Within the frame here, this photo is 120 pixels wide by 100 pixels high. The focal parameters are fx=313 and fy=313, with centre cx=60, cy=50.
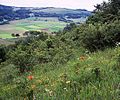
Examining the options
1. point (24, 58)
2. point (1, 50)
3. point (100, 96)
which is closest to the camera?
point (100, 96)

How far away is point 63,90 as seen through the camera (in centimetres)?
570

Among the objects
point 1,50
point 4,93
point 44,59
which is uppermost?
point 4,93

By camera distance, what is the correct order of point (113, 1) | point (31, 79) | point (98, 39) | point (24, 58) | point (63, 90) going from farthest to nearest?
1. point (113, 1)
2. point (24, 58)
3. point (98, 39)
4. point (31, 79)
5. point (63, 90)

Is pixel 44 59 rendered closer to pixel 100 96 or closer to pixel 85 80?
pixel 85 80

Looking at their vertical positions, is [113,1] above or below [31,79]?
above

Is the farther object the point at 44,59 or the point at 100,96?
the point at 44,59

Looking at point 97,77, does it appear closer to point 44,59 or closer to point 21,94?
point 21,94

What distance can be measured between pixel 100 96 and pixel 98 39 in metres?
9.89

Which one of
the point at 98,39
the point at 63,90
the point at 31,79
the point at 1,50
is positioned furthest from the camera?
the point at 1,50

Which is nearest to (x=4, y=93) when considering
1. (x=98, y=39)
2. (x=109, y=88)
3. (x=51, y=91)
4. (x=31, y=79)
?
(x=31, y=79)

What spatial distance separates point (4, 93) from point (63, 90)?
204 centimetres

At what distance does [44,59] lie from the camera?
695 inches

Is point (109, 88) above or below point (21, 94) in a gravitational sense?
above

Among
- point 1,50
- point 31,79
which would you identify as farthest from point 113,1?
point 1,50
